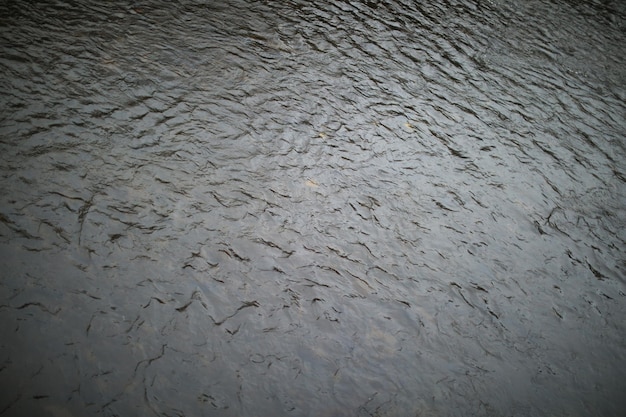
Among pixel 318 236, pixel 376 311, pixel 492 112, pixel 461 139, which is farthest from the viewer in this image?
pixel 492 112

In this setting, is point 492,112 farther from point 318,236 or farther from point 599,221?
point 318,236

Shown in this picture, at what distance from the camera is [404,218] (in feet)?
6.63

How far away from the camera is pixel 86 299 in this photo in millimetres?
1490

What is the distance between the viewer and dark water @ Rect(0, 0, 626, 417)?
146cm

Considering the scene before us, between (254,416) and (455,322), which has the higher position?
(455,322)

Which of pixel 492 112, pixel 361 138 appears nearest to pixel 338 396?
pixel 361 138

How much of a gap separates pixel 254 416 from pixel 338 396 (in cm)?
26

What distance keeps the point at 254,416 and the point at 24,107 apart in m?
1.51

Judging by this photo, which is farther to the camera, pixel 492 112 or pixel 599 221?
pixel 492 112

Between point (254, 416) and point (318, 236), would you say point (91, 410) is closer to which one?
point (254, 416)

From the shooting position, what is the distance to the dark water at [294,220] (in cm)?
146

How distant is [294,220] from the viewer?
1.89 m

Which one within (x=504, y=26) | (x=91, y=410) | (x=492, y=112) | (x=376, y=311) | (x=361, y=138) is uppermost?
(x=504, y=26)

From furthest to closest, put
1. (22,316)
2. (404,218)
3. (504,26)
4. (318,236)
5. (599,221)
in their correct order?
(504,26), (599,221), (404,218), (318,236), (22,316)
